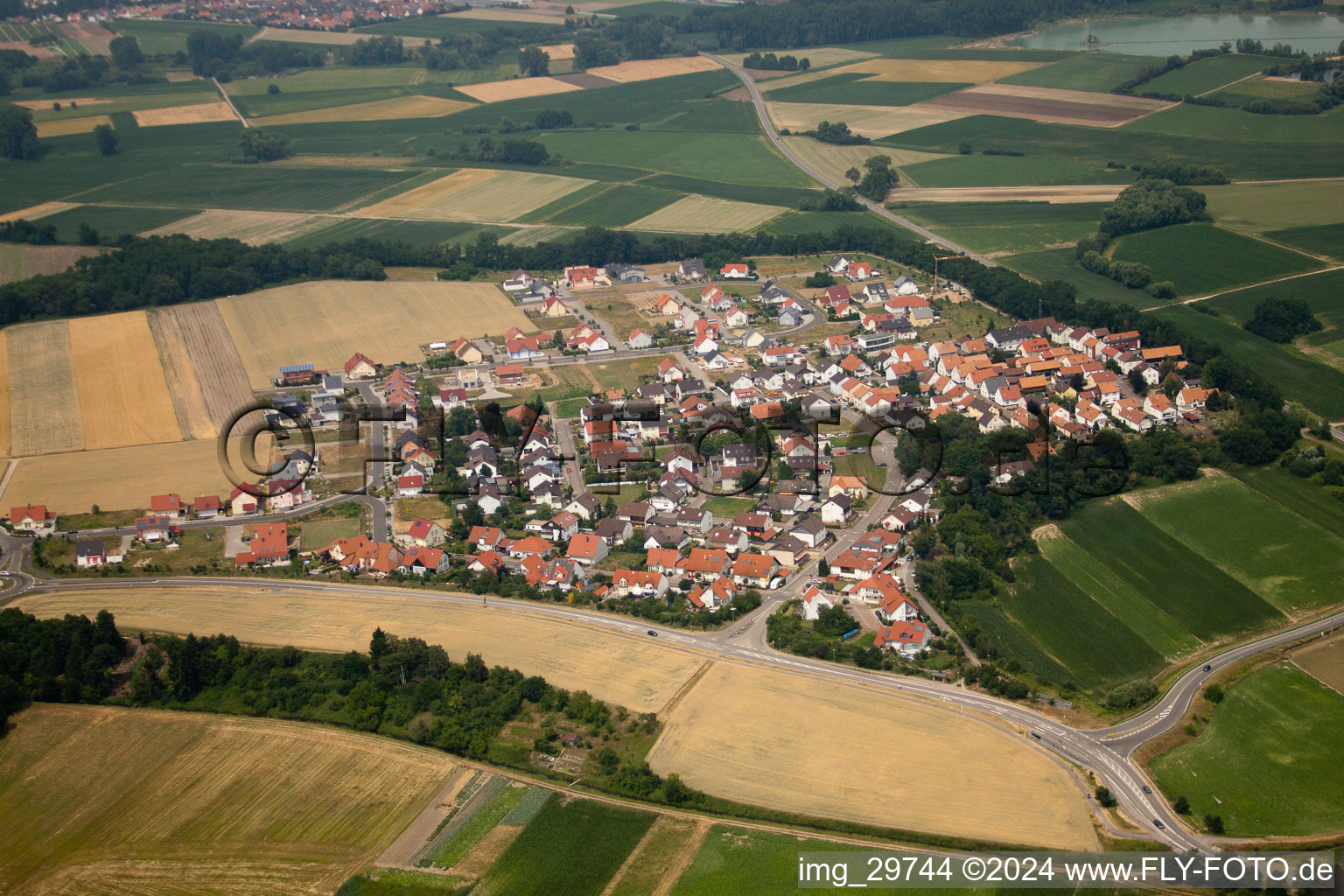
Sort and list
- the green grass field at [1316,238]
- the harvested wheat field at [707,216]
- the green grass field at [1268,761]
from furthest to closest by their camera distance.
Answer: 1. the harvested wheat field at [707,216]
2. the green grass field at [1316,238]
3. the green grass field at [1268,761]

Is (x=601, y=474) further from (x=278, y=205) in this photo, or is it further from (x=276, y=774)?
(x=278, y=205)

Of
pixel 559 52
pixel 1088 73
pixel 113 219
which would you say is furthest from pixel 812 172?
pixel 559 52

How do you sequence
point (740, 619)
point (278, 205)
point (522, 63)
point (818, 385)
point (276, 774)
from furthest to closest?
point (522, 63)
point (278, 205)
point (818, 385)
point (740, 619)
point (276, 774)

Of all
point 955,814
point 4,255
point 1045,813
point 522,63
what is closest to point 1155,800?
point 1045,813

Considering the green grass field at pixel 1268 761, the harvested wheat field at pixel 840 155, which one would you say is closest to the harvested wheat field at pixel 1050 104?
the harvested wheat field at pixel 840 155

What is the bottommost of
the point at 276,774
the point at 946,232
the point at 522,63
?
the point at 276,774

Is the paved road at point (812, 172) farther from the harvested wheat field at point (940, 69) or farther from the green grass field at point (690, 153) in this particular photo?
the harvested wheat field at point (940, 69)

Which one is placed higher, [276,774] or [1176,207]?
[1176,207]
